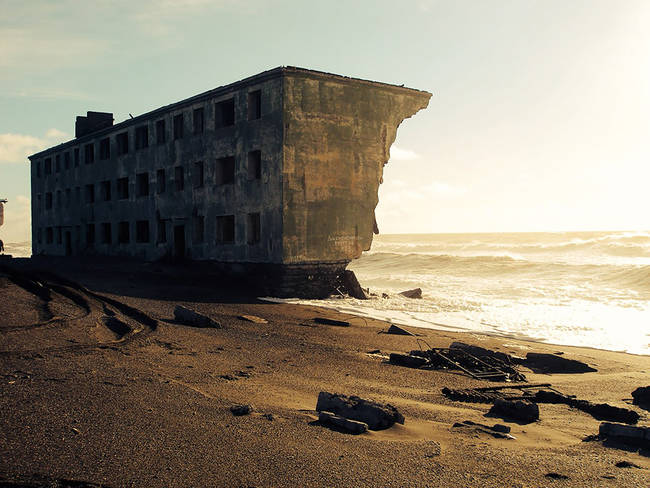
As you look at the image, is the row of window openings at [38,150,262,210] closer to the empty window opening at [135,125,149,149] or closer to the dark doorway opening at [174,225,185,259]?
the empty window opening at [135,125,149,149]

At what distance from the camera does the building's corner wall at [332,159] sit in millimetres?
21172

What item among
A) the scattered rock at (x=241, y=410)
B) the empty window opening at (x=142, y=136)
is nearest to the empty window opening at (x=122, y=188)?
the empty window opening at (x=142, y=136)

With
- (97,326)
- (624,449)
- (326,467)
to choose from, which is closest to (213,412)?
(326,467)

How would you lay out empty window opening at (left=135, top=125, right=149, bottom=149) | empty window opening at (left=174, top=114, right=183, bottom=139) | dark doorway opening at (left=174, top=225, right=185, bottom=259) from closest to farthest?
empty window opening at (left=174, top=114, right=183, bottom=139) < dark doorway opening at (left=174, top=225, right=185, bottom=259) < empty window opening at (left=135, top=125, right=149, bottom=149)

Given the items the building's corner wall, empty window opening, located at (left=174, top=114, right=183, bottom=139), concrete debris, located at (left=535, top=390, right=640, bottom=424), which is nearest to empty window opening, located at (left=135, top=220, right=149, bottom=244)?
empty window opening, located at (left=174, top=114, right=183, bottom=139)

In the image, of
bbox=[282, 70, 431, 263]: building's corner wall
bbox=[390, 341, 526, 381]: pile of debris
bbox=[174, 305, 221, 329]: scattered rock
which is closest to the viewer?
bbox=[390, 341, 526, 381]: pile of debris

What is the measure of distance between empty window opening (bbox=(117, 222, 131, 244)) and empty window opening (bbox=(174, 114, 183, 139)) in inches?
295

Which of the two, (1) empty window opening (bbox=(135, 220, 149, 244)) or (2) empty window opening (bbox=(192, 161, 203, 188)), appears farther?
(1) empty window opening (bbox=(135, 220, 149, 244))

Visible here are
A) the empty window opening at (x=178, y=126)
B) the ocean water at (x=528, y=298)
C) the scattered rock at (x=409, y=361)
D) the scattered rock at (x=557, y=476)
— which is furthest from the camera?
the empty window opening at (x=178, y=126)

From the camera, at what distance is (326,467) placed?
4875 millimetres

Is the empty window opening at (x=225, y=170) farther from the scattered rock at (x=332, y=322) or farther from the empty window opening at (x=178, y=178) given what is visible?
the scattered rock at (x=332, y=322)

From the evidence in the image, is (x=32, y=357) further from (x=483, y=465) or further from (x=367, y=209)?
(x=367, y=209)

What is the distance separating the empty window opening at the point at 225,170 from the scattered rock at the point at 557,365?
1577cm

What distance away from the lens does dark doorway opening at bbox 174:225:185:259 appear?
88.6 ft
